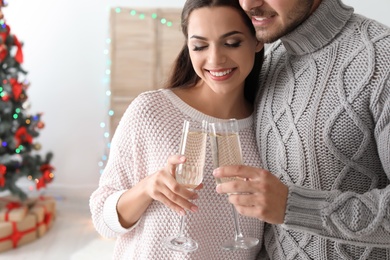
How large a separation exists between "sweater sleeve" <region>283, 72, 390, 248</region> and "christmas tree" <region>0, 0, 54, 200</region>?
2.85 meters

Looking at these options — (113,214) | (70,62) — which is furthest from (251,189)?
(70,62)

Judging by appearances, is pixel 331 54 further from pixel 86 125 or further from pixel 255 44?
pixel 86 125

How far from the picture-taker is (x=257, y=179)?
1236mm

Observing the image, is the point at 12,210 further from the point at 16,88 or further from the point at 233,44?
the point at 233,44

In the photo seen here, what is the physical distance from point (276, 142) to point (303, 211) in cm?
27

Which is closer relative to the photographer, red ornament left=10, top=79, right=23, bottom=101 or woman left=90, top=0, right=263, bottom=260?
woman left=90, top=0, right=263, bottom=260

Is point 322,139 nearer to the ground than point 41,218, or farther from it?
farther from it

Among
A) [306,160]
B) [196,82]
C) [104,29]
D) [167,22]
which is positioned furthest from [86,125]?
[306,160]

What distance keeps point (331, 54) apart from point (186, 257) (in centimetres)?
67

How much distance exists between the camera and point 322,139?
1.41m

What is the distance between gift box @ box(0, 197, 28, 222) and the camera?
3.77 m

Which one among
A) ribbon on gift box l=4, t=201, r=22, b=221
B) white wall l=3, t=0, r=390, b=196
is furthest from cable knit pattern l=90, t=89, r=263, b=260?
white wall l=3, t=0, r=390, b=196

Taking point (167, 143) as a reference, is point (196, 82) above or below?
above

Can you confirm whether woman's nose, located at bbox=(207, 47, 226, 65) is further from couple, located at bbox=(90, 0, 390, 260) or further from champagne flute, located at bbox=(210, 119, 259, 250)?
champagne flute, located at bbox=(210, 119, 259, 250)
